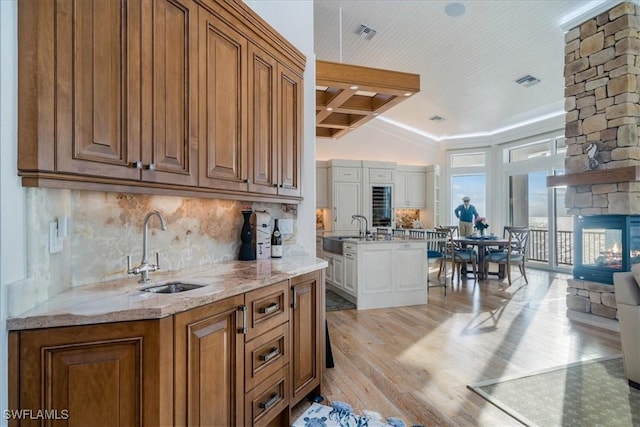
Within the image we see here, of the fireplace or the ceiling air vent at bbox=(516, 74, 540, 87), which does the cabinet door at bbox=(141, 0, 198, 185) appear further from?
the ceiling air vent at bbox=(516, 74, 540, 87)

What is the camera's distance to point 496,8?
422cm

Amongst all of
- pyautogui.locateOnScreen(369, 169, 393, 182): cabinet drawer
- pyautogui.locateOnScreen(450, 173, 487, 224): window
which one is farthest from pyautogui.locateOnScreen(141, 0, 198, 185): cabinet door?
pyautogui.locateOnScreen(450, 173, 487, 224): window

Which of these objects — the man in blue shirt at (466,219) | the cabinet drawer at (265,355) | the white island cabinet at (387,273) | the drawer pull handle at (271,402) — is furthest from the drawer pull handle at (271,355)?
the man in blue shirt at (466,219)

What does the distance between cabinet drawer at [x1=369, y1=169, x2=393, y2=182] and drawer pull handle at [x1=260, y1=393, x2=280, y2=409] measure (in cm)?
681

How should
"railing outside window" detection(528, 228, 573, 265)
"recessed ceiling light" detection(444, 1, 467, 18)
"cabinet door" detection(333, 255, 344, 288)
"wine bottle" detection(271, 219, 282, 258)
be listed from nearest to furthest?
"wine bottle" detection(271, 219, 282, 258), "recessed ceiling light" detection(444, 1, 467, 18), "cabinet door" detection(333, 255, 344, 288), "railing outside window" detection(528, 228, 573, 265)

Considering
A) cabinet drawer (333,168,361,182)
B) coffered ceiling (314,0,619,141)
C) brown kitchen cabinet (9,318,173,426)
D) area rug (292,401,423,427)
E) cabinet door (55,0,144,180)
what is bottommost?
area rug (292,401,423,427)

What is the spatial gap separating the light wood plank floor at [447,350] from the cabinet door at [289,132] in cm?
Result: 157

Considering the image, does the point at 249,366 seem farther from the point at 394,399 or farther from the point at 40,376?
the point at 394,399

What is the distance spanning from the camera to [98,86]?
1.33 meters

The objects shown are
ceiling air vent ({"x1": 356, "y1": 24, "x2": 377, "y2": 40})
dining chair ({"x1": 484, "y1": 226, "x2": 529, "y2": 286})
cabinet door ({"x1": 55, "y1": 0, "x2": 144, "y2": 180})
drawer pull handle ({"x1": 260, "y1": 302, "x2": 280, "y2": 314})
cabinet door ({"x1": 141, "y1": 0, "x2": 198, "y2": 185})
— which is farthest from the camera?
dining chair ({"x1": 484, "y1": 226, "x2": 529, "y2": 286})

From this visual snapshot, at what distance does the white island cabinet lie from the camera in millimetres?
4535

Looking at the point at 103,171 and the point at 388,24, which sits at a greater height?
the point at 388,24

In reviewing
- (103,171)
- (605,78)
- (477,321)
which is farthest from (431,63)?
(103,171)

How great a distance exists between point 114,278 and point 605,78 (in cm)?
544
